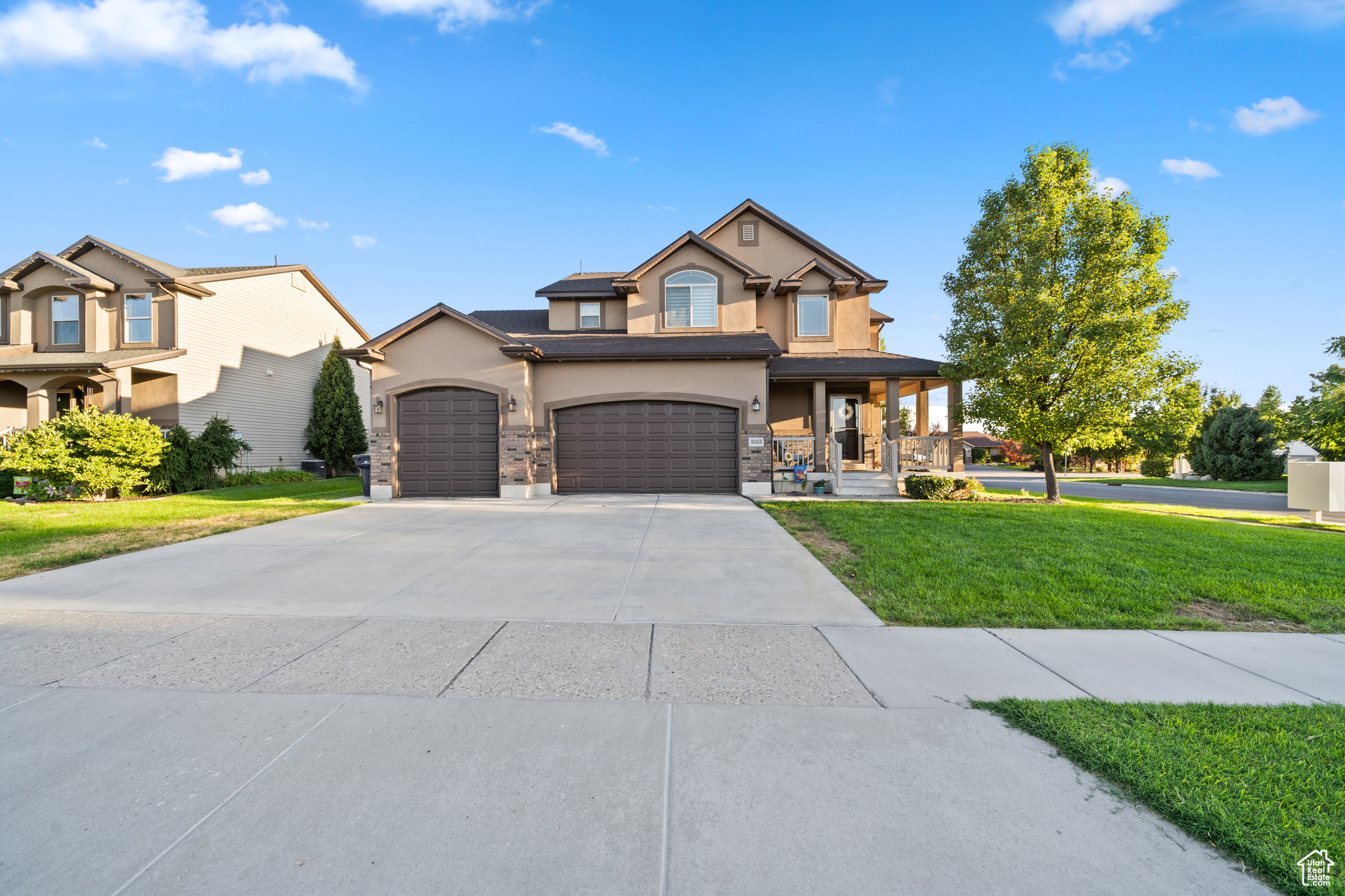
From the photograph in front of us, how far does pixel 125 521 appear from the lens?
32.8 ft

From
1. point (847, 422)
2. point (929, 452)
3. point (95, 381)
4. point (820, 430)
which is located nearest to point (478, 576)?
point (820, 430)

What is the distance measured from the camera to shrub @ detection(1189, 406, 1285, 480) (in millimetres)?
23453

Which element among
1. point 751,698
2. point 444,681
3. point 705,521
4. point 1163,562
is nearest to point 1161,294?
point 1163,562

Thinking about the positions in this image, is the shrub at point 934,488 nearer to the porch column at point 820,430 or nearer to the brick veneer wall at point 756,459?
the porch column at point 820,430

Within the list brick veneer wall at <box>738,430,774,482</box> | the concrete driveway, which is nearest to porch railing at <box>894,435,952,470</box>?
brick veneer wall at <box>738,430,774,482</box>

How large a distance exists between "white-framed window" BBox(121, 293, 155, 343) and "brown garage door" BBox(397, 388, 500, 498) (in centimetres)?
997

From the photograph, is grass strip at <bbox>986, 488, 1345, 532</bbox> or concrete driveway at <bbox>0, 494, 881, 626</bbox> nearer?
concrete driveway at <bbox>0, 494, 881, 626</bbox>

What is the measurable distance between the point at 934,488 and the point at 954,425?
2.86 metres

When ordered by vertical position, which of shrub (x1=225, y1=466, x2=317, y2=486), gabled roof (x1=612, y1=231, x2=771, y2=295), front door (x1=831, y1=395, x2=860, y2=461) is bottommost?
shrub (x1=225, y1=466, x2=317, y2=486)

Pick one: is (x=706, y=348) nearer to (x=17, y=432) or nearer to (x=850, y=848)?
(x=850, y=848)

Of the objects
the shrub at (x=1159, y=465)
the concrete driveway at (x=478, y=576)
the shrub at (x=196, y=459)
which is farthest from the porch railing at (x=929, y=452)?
the shrub at (x=1159, y=465)

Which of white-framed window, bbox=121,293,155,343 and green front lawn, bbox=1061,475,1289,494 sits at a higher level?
white-framed window, bbox=121,293,155,343

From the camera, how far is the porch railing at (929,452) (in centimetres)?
1533

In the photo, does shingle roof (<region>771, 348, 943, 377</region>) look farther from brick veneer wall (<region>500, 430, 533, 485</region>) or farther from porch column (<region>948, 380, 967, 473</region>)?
brick veneer wall (<region>500, 430, 533, 485</region>)
